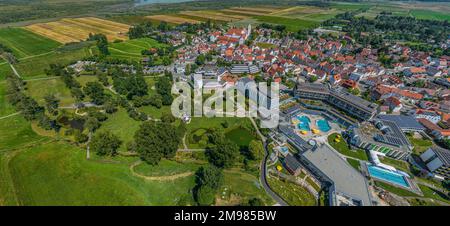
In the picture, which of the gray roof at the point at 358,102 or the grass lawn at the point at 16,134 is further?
the gray roof at the point at 358,102

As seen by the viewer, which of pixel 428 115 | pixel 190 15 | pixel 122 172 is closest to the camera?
pixel 122 172

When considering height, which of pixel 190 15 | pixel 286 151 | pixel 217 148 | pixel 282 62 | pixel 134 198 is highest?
pixel 190 15

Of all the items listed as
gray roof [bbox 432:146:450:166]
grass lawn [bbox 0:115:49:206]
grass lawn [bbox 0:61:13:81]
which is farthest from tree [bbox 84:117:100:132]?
gray roof [bbox 432:146:450:166]

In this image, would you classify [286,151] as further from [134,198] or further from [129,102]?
[129,102]

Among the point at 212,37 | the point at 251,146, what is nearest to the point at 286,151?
the point at 251,146

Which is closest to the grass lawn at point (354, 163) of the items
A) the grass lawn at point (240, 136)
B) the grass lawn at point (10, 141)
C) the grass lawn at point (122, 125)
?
the grass lawn at point (240, 136)

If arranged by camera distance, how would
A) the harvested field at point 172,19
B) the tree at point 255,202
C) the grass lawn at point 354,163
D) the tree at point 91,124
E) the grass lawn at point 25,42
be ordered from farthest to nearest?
1. the harvested field at point 172,19
2. the grass lawn at point 25,42
3. the tree at point 91,124
4. the grass lawn at point 354,163
5. the tree at point 255,202

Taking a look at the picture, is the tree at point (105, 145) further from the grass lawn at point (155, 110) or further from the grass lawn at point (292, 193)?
the grass lawn at point (292, 193)
